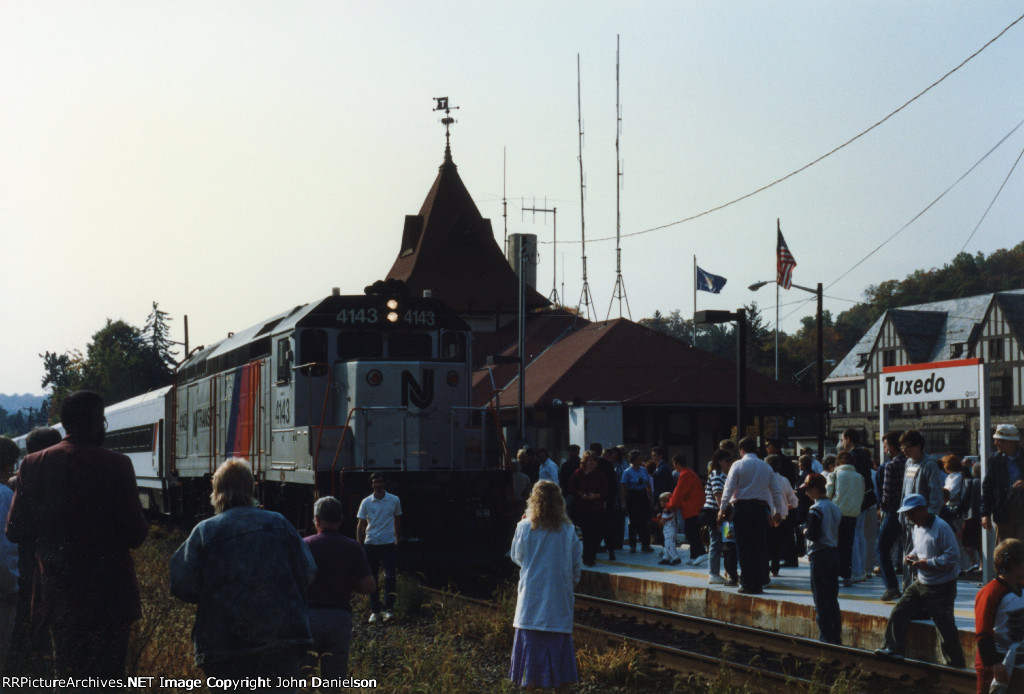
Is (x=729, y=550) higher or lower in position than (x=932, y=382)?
lower

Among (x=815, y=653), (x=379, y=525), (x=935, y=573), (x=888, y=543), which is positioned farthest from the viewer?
(x=379, y=525)

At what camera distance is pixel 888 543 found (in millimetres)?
13070

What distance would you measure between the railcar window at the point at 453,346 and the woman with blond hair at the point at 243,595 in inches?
467

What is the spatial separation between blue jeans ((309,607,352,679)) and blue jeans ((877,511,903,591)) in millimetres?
7757

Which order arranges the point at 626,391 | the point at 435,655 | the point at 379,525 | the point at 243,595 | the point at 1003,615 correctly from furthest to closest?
the point at 626,391 < the point at 379,525 < the point at 435,655 < the point at 1003,615 < the point at 243,595

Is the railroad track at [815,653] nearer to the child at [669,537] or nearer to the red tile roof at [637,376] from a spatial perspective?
the child at [669,537]

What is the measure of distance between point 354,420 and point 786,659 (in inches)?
301

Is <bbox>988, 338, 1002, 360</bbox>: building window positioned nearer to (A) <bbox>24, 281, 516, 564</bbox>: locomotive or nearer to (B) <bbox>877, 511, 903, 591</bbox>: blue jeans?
(A) <bbox>24, 281, 516, 564</bbox>: locomotive

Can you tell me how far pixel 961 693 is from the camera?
30.2 ft

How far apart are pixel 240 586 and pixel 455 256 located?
4986 centimetres

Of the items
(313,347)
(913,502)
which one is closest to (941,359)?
(313,347)

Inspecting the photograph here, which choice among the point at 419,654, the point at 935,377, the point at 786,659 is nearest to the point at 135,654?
the point at 419,654

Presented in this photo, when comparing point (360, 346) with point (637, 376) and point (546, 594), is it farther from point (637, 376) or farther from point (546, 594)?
point (637, 376)

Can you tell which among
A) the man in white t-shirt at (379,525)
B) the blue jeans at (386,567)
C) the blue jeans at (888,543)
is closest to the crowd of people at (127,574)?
the man in white t-shirt at (379,525)
